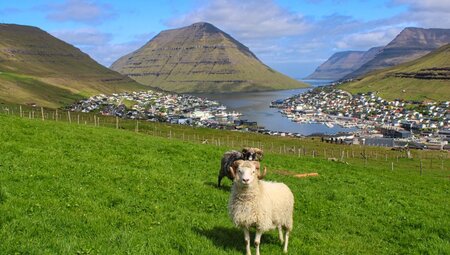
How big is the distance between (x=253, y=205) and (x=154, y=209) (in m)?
4.24

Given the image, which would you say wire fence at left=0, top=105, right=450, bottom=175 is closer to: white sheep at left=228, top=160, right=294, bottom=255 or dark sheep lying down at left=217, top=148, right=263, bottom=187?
dark sheep lying down at left=217, top=148, right=263, bottom=187

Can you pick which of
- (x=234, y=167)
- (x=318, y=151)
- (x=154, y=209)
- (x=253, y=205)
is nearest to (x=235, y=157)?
(x=154, y=209)

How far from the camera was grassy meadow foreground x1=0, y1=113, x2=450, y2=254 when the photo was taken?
11867 mm

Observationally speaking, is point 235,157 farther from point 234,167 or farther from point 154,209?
point 234,167

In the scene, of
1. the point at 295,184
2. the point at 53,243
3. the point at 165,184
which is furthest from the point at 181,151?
the point at 53,243

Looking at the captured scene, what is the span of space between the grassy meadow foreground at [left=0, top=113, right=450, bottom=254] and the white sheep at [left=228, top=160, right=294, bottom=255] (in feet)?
2.42

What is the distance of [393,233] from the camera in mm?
17828

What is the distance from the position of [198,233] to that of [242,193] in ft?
6.36

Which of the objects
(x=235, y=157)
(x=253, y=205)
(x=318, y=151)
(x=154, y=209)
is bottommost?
(x=318, y=151)

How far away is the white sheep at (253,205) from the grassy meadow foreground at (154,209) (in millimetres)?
739

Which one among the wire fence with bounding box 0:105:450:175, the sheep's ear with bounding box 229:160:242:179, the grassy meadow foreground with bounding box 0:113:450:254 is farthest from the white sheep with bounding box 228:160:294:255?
the wire fence with bounding box 0:105:450:175

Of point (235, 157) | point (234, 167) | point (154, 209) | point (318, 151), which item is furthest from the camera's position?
point (318, 151)

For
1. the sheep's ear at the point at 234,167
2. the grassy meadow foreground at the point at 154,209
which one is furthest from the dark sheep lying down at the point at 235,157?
the sheep's ear at the point at 234,167

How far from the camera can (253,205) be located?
43.8 ft
